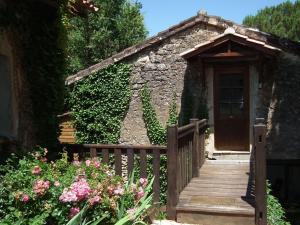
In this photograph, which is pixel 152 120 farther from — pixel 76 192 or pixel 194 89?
pixel 76 192

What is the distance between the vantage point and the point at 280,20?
33.3 metres

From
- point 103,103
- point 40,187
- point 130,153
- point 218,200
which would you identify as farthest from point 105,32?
point 40,187

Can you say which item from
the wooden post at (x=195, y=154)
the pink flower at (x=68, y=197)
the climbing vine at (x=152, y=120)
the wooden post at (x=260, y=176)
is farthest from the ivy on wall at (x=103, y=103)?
the pink flower at (x=68, y=197)

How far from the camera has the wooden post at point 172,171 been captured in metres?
5.41

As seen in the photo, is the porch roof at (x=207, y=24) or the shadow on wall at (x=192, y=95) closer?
the porch roof at (x=207, y=24)

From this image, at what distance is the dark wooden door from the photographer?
33.8 ft

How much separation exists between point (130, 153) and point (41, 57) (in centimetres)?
194

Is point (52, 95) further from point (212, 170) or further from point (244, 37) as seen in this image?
point (244, 37)

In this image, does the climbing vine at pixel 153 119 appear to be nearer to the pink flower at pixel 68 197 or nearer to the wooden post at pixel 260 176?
the wooden post at pixel 260 176

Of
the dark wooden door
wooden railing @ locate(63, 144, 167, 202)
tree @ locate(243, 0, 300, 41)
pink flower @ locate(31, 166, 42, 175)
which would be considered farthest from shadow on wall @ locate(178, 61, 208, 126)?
tree @ locate(243, 0, 300, 41)

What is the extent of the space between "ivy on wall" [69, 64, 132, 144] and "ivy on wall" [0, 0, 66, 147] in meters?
4.68

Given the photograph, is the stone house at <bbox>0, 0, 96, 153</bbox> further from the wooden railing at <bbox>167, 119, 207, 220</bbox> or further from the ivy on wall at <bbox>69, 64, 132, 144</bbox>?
the ivy on wall at <bbox>69, 64, 132, 144</bbox>

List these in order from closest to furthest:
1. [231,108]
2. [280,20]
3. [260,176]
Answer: [260,176] → [231,108] → [280,20]

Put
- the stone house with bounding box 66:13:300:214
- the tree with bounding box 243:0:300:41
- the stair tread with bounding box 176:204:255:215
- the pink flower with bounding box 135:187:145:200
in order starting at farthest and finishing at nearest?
the tree with bounding box 243:0:300:41, the stone house with bounding box 66:13:300:214, the stair tread with bounding box 176:204:255:215, the pink flower with bounding box 135:187:145:200
